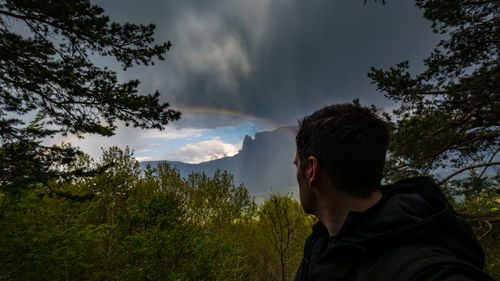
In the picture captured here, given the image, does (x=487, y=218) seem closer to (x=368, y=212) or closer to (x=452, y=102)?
(x=452, y=102)

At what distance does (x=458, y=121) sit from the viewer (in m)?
5.43

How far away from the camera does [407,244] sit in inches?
33.0

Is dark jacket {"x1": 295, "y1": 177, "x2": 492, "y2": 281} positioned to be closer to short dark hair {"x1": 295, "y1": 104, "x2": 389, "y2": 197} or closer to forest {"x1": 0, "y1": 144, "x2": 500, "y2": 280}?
short dark hair {"x1": 295, "y1": 104, "x2": 389, "y2": 197}

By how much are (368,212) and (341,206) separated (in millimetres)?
166

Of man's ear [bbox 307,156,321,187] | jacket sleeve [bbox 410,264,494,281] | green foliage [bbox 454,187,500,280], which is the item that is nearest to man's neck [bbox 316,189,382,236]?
man's ear [bbox 307,156,321,187]

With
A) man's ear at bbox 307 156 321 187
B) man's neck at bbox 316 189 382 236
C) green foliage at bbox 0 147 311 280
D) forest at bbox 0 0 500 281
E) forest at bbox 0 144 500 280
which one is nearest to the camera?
man's neck at bbox 316 189 382 236

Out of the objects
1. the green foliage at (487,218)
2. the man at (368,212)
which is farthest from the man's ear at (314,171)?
the green foliage at (487,218)

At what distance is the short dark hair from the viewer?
114cm

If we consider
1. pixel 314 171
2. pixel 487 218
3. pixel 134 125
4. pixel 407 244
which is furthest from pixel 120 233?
pixel 487 218

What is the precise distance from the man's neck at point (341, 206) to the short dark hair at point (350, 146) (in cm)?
4

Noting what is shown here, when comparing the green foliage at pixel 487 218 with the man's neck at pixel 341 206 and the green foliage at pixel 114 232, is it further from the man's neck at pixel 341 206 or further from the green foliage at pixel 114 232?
the man's neck at pixel 341 206

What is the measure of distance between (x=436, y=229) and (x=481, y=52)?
22.9 ft

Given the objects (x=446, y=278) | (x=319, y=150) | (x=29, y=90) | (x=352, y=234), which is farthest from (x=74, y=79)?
(x=446, y=278)

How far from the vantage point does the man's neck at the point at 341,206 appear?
3.71 feet
